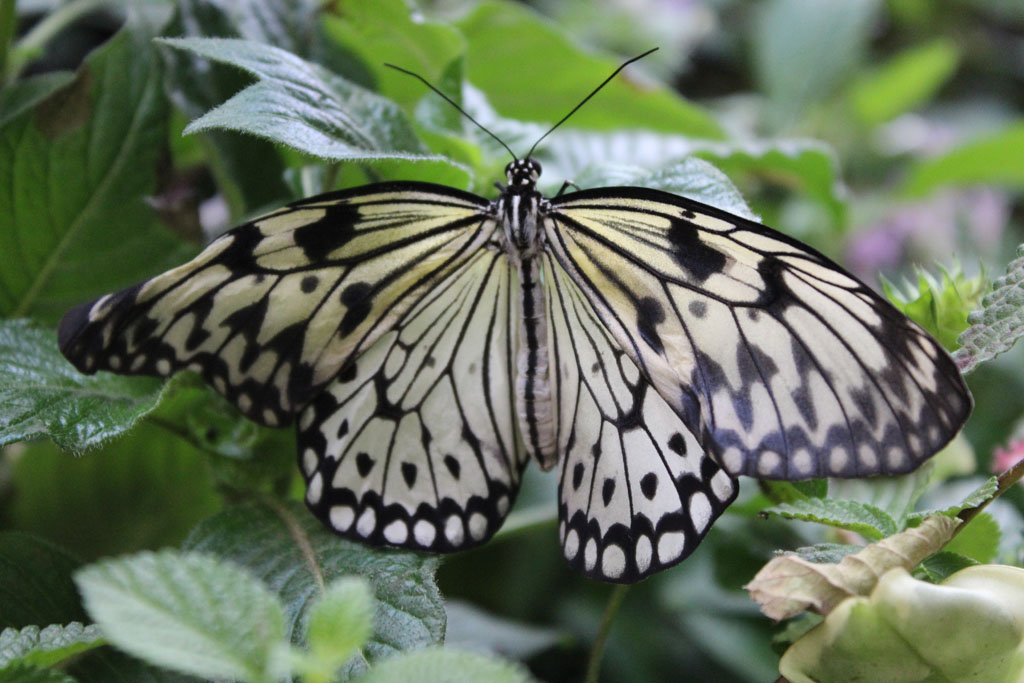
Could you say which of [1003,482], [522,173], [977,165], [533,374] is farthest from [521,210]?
[977,165]

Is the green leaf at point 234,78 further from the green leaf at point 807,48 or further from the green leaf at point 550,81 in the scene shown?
the green leaf at point 807,48

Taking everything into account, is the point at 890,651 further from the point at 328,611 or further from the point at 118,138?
the point at 118,138

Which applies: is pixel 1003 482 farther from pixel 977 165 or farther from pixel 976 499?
pixel 977 165

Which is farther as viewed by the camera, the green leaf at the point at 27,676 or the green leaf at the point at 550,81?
the green leaf at the point at 550,81

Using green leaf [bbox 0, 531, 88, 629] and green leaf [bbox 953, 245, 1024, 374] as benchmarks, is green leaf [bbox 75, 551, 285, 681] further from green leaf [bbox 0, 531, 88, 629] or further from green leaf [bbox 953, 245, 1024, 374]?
green leaf [bbox 953, 245, 1024, 374]

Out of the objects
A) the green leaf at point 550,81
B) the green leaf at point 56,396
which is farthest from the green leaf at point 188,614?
the green leaf at point 550,81

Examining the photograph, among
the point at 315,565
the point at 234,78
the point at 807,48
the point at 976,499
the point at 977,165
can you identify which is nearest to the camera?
the point at 976,499

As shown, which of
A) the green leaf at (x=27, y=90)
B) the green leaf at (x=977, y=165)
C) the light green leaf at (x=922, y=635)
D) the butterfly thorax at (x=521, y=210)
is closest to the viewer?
the light green leaf at (x=922, y=635)

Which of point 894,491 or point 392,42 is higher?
point 392,42

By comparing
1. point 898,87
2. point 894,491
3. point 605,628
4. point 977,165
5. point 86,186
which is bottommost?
point 605,628
